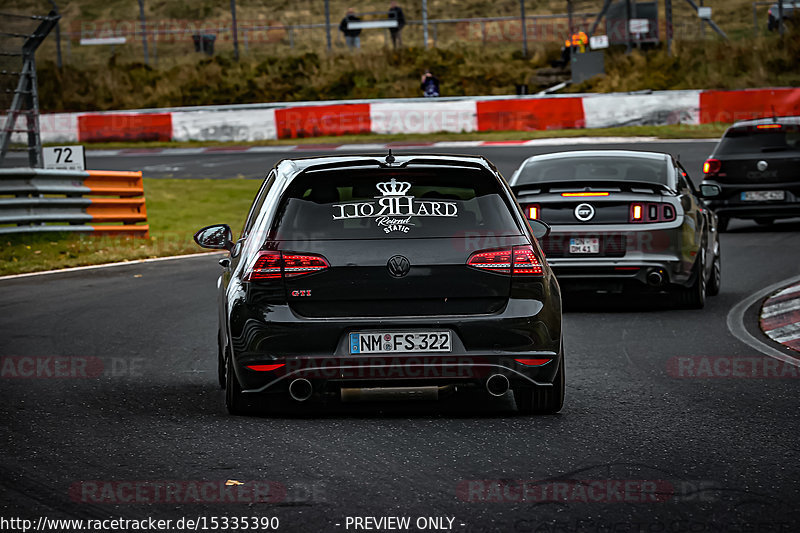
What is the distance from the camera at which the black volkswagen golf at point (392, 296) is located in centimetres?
682

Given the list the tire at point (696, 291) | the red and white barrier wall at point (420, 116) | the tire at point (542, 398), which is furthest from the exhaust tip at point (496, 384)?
the red and white barrier wall at point (420, 116)

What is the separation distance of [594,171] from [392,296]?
664cm

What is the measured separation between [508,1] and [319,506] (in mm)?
69159

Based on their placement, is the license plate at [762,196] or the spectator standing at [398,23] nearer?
the license plate at [762,196]

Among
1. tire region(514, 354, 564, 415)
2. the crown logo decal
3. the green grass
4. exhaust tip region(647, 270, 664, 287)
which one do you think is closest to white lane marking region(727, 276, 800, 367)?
exhaust tip region(647, 270, 664, 287)

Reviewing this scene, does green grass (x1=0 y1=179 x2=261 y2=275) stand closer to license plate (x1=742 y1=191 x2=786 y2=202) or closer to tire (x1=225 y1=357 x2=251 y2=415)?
license plate (x1=742 y1=191 x2=786 y2=202)

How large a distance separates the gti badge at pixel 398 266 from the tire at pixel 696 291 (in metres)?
5.83

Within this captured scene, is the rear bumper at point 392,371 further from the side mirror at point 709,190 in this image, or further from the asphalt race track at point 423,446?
the side mirror at point 709,190

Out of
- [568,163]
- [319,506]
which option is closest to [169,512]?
[319,506]

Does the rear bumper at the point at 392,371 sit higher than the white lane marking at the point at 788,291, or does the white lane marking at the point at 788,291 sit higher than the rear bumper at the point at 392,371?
the rear bumper at the point at 392,371

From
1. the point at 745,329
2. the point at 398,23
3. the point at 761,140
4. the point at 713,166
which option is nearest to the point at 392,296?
the point at 745,329

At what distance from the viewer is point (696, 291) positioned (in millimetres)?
12195

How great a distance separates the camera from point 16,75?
760 inches

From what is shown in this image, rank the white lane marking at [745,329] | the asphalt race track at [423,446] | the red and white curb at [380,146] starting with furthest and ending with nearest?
the red and white curb at [380,146] < the white lane marking at [745,329] < the asphalt race track at [423,446]
